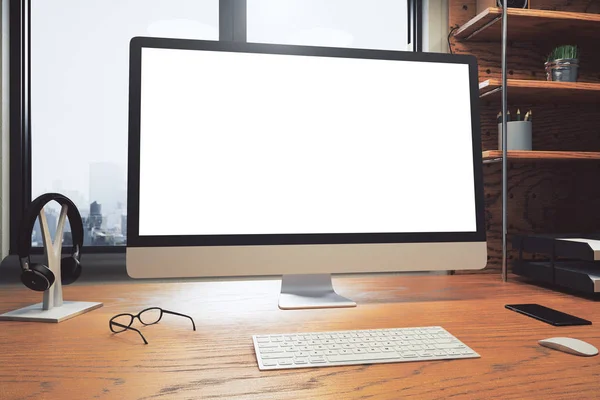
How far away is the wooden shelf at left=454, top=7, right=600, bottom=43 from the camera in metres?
1.44

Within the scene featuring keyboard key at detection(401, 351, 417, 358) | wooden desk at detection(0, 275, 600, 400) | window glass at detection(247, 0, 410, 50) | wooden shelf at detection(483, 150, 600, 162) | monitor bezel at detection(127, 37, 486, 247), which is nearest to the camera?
wooden desk at detection(0, 275, 600, 400)

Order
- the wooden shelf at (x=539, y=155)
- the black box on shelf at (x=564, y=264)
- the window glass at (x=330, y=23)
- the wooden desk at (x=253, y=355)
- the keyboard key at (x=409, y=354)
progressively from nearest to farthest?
the wooden desk at (x=253, y=355) < the keyboard key at (x=409, y=354) < the black box on shelf at (x=564, y=264) < the wooden shelf at (x=539, y=155) < the window glass at (x=330, y=23)

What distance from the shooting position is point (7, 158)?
160cm

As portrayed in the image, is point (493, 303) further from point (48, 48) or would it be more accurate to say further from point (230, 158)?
point (48, 48)

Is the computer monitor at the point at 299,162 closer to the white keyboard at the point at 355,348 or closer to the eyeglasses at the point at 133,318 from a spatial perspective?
the eyeglasses at the point at 133,318

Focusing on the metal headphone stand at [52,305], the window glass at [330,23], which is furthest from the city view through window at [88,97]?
the metal headphone stand at [52,305]

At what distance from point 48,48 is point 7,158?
415 millimetres

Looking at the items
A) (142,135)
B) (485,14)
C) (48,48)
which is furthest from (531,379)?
(48,48)

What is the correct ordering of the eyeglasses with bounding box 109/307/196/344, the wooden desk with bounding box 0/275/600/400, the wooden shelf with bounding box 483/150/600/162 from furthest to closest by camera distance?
the wooden shelf with bounding box 483/150/600/162 < the eyeglasses with bounding box 109/307/196/344 < the wooden desk with bounding box 0/275/600/400

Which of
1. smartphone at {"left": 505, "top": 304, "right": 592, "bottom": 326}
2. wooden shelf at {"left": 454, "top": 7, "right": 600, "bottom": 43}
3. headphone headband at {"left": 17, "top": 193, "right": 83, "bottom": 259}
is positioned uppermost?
wooden shelf at {"left": 454, "top": 7, "right": 600, "bottom": 43}

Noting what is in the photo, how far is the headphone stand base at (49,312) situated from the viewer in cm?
86

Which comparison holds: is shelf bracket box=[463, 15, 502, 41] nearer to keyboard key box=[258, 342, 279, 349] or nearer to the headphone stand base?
keyboard key box=[258, 342, 279, 349]

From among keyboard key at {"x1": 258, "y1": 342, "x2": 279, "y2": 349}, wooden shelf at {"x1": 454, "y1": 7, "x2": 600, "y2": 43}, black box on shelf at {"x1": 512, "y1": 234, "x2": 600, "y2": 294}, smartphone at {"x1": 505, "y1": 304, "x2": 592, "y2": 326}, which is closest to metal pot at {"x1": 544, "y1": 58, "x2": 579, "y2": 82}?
wooden shelf at {"x1": 454, "y1": 7, "x2": 600, "y2": 43}

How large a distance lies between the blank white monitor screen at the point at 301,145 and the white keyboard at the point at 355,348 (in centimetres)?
28
